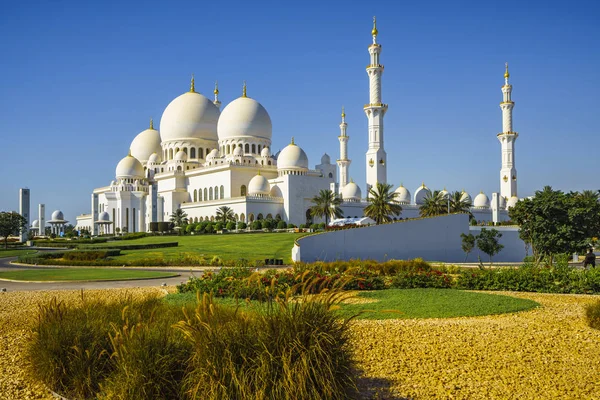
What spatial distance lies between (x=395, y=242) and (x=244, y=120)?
44613mm

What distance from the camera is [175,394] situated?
5.79m

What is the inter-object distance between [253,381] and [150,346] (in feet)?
3.73

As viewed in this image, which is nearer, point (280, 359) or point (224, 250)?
point (280, 359)

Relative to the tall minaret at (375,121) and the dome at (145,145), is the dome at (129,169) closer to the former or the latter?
the dome at (145,145)

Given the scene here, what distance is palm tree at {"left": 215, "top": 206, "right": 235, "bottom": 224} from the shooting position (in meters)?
59.6

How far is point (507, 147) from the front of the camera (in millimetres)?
76062

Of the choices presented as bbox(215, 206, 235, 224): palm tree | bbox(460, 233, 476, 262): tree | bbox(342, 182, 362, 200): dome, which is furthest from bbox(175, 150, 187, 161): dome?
bbox(460, 233, 476, 262): tree

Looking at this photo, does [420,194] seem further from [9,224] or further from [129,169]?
[9,224]

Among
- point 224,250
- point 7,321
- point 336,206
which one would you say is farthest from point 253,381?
point 336,206

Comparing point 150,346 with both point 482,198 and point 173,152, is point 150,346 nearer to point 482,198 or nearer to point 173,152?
point 173,152

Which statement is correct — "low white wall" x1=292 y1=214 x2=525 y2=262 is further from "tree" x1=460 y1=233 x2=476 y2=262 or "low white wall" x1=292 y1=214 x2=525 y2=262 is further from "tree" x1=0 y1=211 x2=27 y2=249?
"tree" x1=0 y1=211 x2=27 y2=249

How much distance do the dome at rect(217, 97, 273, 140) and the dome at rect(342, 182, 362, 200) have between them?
42.7ft

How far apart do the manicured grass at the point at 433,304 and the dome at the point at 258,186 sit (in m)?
50.2

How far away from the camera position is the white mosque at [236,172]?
62.4m
